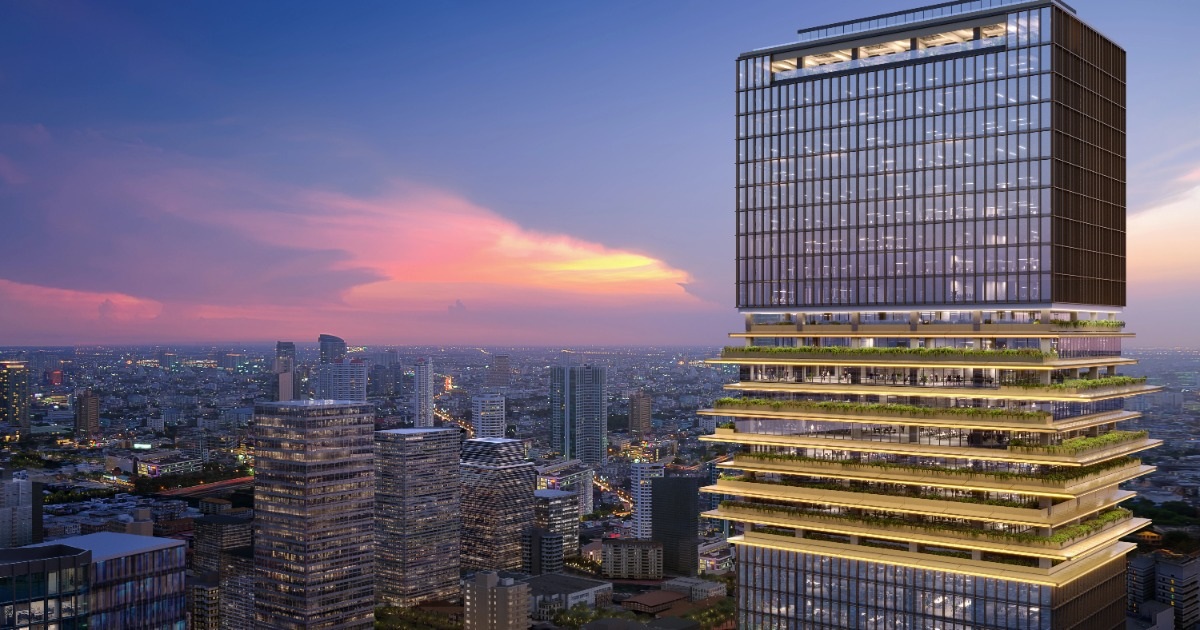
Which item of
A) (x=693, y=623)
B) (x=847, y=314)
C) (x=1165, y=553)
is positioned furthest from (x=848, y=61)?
(x=1165, y=553)

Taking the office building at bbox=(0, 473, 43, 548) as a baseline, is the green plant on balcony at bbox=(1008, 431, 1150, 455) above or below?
above

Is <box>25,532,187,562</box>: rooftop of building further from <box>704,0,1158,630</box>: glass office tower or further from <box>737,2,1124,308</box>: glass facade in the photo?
<box>737,2,1124,308</box>: glass facade

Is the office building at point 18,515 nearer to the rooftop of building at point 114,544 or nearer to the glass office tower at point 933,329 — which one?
the rooftop of building at point 114,544

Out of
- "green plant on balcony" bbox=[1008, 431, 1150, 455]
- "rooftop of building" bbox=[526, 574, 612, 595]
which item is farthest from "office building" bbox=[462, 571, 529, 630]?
"green plant on balcony" bbox=[1008, 431, 1150, 455]

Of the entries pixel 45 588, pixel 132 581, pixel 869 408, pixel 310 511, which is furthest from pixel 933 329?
pixel 310 511

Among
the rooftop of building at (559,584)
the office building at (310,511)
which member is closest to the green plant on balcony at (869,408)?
the office building at (310,511)

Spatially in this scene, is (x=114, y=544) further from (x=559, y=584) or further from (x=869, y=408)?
(x=559, y=584)

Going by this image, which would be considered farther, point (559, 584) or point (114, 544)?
point (559, 584)
